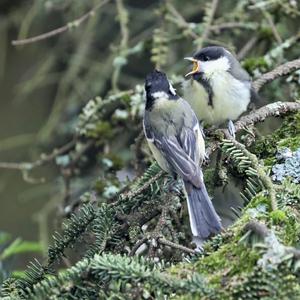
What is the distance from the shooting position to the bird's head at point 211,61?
7.23 feet

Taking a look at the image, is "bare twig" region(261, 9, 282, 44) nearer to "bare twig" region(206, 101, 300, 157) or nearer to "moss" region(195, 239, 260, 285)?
"bare twig" region(206, 101, 300, 157)

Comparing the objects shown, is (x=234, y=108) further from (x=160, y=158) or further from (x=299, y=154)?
(x=299, y=154)

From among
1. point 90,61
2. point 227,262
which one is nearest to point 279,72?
point 227,262

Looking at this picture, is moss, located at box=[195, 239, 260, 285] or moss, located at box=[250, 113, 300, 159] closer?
moss, located at box=[195, 239, 260, 285]

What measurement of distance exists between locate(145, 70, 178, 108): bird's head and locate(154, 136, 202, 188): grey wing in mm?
141

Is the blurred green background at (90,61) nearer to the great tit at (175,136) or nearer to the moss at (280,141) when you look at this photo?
the great tit at (175,136)

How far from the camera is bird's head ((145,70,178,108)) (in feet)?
6.54

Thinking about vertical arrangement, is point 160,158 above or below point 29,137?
below

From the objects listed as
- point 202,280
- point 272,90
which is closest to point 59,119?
point 272,90

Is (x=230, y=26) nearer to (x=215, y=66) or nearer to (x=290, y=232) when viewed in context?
(x=215, y=66)

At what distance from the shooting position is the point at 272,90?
7.39ft

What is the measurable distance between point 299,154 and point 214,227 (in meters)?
0.22

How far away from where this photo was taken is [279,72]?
191cm

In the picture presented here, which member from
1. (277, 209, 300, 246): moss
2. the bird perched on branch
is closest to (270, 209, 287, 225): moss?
(277, 209, 300, 246): moss
